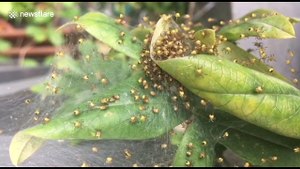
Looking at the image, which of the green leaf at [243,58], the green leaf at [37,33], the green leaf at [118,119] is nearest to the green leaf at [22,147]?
the green leaf at [118,119]

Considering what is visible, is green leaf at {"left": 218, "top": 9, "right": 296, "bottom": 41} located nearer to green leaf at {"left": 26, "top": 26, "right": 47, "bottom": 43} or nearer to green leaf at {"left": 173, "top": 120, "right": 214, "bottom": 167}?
green leaf at {"left": 173, "top": 120, "right": 214, "bottom": 167}

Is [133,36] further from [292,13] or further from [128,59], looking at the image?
[292,13]

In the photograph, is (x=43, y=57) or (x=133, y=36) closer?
(x=133, y=36)

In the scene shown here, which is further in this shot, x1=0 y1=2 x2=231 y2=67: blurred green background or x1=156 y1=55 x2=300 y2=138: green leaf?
x1=0 y1=2 x2=231 y2=67: blurred green background

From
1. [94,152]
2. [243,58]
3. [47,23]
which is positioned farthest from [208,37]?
[47,23]

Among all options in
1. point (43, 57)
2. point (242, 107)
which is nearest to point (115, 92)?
point (242, 107)

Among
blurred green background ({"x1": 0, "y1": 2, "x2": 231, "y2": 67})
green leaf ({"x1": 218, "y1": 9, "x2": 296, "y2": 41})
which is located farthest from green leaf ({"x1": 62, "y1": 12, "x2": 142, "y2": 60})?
blurred green background ({"x1": 0, "y1": 2, "x2": 231, "y2": 67})

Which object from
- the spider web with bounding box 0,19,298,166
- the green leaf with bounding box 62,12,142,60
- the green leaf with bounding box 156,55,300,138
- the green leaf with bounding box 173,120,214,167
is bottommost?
the spider web with bounding box 0,19,298,166

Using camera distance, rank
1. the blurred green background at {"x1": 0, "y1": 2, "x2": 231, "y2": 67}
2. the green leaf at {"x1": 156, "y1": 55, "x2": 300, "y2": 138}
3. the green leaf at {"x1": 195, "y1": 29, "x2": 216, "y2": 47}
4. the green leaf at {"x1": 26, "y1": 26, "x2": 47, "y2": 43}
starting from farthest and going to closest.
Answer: the green leaf at {"x1": 26, "y1": 26, "x2": 47, "y2": 43}
the blurred green background at {"x1": 0, "y1": 2, "x2": 231, "y2": 67}
the green leaf at {"x1": 195, "y1": 29, "x2": 216, "y2": 47}
the green leaf at {"x1": 156, "y1": 55, "x2": 300, "y2": 138}
